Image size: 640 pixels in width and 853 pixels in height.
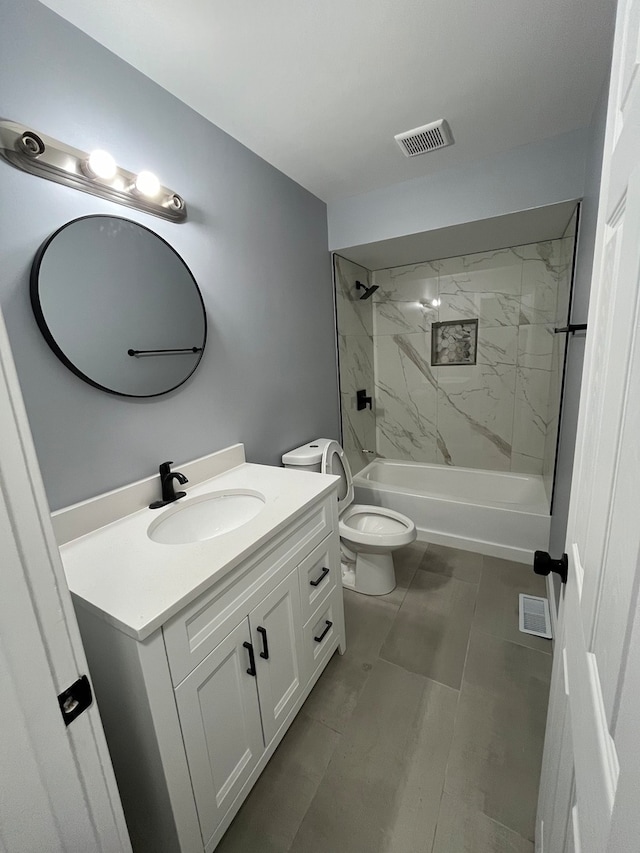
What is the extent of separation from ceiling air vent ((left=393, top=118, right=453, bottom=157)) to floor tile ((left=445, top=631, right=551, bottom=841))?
2399 millimetres

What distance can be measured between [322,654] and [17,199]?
1851 mm

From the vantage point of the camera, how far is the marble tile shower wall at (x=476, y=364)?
252cm

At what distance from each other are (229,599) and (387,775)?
2.86ft

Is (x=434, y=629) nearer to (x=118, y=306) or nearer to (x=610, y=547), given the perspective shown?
(x=610, y=547)

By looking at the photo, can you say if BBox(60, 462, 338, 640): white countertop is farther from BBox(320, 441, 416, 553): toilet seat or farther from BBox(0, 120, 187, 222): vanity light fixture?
BBox(0, 120, 187, 222): vanity light fixture

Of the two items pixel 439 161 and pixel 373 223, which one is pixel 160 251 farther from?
pixel 439 161

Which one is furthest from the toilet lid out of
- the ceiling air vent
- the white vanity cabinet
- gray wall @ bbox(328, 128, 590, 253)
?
the ceiling air vent

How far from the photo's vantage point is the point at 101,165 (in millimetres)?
1046

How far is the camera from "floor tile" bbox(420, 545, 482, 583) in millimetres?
2102

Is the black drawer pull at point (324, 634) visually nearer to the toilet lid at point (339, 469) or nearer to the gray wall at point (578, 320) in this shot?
the toilet lid at point (339, 469)

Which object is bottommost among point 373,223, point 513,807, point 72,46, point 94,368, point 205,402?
point 513,807

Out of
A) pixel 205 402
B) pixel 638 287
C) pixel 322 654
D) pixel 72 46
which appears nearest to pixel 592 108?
pixel 638 287

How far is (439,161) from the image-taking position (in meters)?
1.84

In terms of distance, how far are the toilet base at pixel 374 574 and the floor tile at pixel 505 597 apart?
48cm
